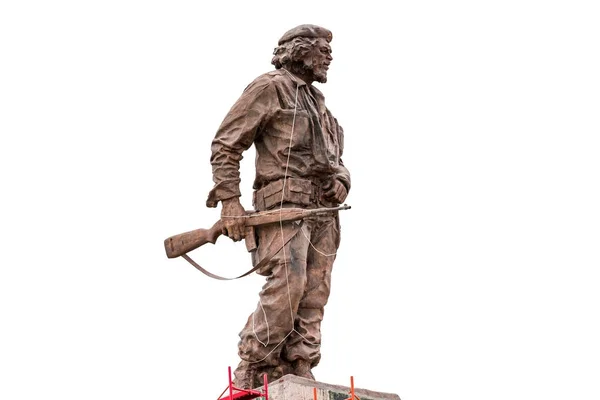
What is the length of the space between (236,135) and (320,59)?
3.06 ft

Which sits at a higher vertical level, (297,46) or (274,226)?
(297,46)

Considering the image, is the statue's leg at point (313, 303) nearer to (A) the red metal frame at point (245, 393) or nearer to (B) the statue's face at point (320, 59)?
(A) the red metal frame at point (245, 393)

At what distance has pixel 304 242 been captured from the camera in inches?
453

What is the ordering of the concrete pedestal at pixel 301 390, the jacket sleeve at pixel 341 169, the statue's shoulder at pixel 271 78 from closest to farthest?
1. the concrete pedestal at pixel 301 390
2. the statue's shoulder at pixel 271 78
3. the jacket sleeve at pixel 341 169

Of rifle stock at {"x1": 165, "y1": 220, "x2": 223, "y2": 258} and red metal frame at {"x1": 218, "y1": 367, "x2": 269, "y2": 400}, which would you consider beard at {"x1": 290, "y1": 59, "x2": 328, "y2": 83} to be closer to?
rifle stock at {"x1": 165, "y1": 220, "x2": 223, "y2": 258}

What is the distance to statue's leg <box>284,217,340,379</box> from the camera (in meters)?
11.6

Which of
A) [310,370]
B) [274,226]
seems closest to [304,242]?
[274,226]

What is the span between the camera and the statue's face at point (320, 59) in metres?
11.7

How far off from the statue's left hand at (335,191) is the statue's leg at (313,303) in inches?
6.5

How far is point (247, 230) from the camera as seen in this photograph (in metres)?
11.4

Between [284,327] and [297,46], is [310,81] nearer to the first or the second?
[297,46]

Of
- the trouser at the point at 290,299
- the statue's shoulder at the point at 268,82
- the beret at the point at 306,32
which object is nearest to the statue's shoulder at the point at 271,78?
the statue's shoulder at the point at 268,82

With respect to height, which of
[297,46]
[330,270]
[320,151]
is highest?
[297,46]

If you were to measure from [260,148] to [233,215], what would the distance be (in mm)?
616
